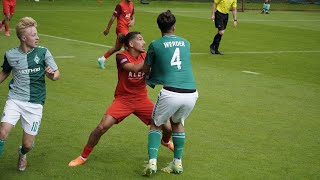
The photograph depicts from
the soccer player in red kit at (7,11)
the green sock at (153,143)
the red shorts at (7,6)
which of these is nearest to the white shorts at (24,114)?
the green sock at (153,143)

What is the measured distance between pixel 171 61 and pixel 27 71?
1.73 m

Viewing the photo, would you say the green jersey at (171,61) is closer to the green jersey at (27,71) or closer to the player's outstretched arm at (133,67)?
the player's outstretched arm at (133,67)

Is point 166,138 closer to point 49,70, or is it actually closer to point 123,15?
point 49,70

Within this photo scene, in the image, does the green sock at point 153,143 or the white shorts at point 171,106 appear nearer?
the white shorts at point 171,106

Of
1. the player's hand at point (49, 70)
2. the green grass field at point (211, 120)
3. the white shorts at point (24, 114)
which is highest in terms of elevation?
the player's hand at point (49, 70)

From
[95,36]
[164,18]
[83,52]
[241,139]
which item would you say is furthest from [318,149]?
[95,36]

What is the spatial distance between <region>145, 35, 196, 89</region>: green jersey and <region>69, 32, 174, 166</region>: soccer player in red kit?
39cm

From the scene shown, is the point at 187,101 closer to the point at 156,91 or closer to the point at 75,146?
the point at 75,146

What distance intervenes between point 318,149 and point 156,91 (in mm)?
4723

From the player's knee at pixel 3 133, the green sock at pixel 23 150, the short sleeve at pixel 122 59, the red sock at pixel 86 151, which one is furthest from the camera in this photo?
the red sock at pixel 86 151

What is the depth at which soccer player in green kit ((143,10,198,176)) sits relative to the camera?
691 centimetres

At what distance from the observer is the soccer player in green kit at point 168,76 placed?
22.7 feet

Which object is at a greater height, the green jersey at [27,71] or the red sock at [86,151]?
the green jersey at [27,71]

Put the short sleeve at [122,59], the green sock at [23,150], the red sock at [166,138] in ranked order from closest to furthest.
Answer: the green sock at [23,150], the short sleeve at [122,59], the red sock at [166,138]
